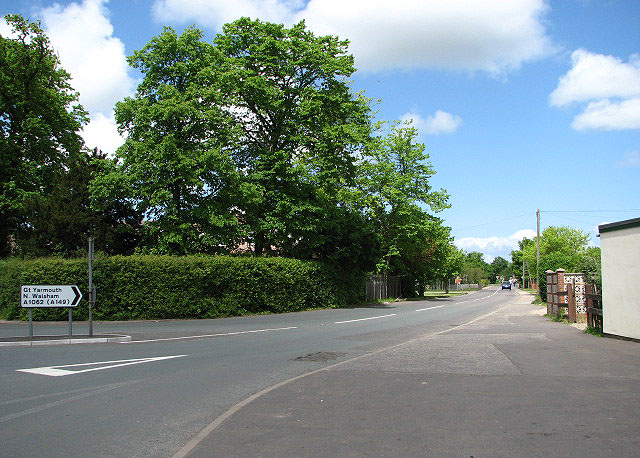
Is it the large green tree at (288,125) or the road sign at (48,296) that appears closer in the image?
the road sign at (48,296)

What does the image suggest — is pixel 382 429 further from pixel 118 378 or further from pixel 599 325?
pixel 599 325

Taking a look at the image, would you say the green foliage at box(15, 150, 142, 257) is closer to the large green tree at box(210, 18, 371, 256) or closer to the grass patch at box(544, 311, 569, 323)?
the large green tree at box(210, 18, 371, 256)

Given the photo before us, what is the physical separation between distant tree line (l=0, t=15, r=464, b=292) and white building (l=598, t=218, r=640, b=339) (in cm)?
1851

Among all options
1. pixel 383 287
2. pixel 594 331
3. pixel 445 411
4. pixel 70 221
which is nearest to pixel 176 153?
pixel 70 221

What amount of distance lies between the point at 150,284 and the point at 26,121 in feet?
56.4

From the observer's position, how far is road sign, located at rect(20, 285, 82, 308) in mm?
14828

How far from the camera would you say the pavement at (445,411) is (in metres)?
4.91

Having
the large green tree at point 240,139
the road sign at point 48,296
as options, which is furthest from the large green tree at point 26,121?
the road sign at point 48,296

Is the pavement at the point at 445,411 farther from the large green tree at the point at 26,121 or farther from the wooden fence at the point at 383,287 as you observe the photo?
the wooden fence at the point at 383,287

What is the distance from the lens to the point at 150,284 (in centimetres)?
2272

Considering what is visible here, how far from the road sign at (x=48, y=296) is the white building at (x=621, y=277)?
1359 centimetres

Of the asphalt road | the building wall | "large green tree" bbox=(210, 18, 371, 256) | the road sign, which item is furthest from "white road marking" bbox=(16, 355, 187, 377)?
"large green tree" bbox=(210, 18, 371, 256)

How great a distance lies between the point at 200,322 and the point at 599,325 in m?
14.4

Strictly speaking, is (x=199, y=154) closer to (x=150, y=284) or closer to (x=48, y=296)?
(x=150, y=284)
